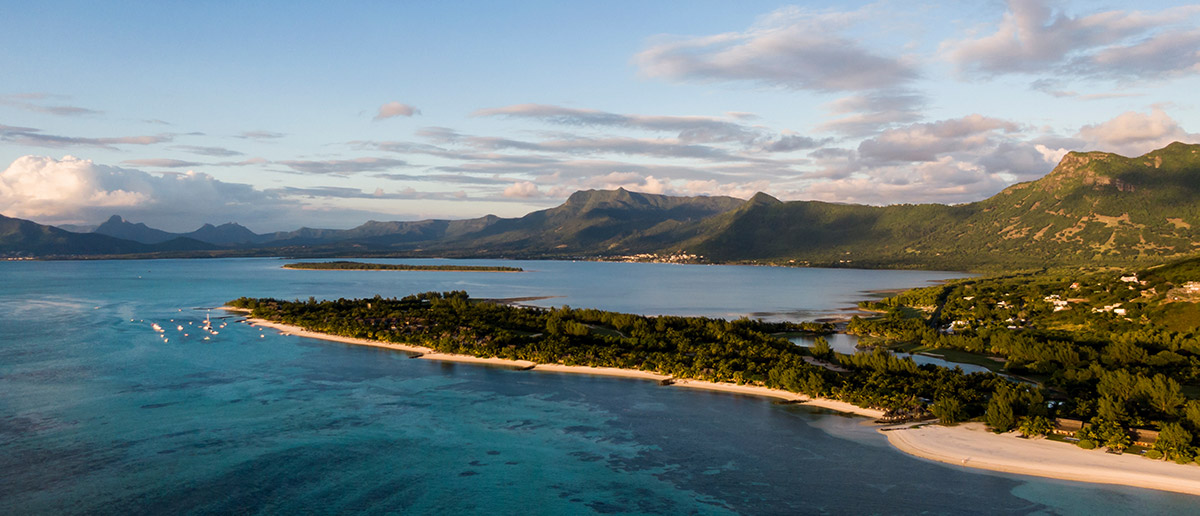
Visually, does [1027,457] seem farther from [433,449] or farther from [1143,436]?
[433,449]

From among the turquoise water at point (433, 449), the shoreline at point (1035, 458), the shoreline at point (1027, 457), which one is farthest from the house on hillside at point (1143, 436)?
the turquoise water at point (433, 449)

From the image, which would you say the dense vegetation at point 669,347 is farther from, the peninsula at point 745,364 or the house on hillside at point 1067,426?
the house on hillside at point 1067,426

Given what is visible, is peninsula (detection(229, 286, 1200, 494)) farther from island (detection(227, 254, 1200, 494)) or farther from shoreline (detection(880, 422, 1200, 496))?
island (detection(227, 254, 1200, 494))

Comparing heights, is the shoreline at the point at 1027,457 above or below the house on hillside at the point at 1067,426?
below

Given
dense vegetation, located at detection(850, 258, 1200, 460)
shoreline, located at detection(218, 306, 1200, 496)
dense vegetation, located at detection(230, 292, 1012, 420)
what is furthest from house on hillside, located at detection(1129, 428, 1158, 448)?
dense vegetation, located at detection(230, 292, 1012, 420)

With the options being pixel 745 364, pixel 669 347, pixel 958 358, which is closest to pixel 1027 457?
pixel 745 364

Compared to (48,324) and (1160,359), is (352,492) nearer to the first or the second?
(1160,359)
